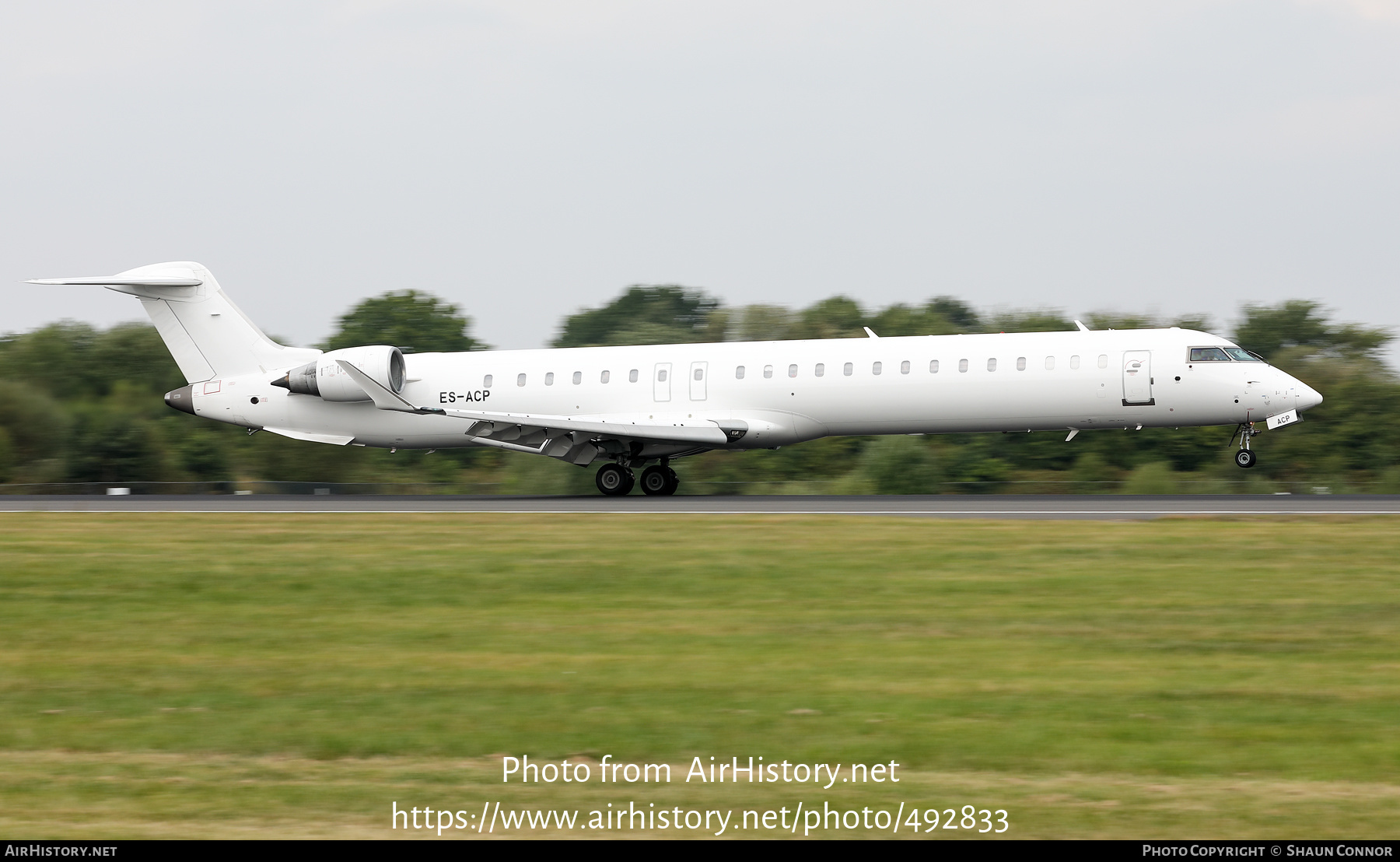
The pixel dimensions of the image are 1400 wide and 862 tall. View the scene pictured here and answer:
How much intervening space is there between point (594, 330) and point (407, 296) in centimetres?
1822

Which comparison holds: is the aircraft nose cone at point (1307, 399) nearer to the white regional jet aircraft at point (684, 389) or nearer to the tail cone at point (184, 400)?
the white regional jet aircraft at point (684, 389)

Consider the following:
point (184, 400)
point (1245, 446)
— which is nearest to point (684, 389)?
point (1245, 446)

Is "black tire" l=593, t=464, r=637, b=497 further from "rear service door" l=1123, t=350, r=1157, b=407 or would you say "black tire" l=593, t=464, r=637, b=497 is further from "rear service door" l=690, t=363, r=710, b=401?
"rear service door" l=1123, t=350, r=1157, b=407

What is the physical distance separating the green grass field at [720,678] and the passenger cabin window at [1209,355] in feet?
29.0

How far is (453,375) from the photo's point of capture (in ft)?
101

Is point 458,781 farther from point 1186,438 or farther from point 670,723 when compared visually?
point 1186,438

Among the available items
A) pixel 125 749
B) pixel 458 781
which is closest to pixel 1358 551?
pixel 458 781

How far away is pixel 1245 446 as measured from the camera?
1031 inches

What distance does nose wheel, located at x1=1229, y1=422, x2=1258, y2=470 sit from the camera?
82.1 ft

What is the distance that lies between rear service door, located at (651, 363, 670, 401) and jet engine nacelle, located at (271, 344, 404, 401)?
5869 mm

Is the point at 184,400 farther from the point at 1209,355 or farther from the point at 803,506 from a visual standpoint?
the point at 1209,355

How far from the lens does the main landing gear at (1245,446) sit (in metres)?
25.0

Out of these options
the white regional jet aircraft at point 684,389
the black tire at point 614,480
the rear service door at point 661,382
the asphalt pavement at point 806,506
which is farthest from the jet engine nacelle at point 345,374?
the rear service door at point 661,382

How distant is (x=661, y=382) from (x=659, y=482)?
2.14 metres
